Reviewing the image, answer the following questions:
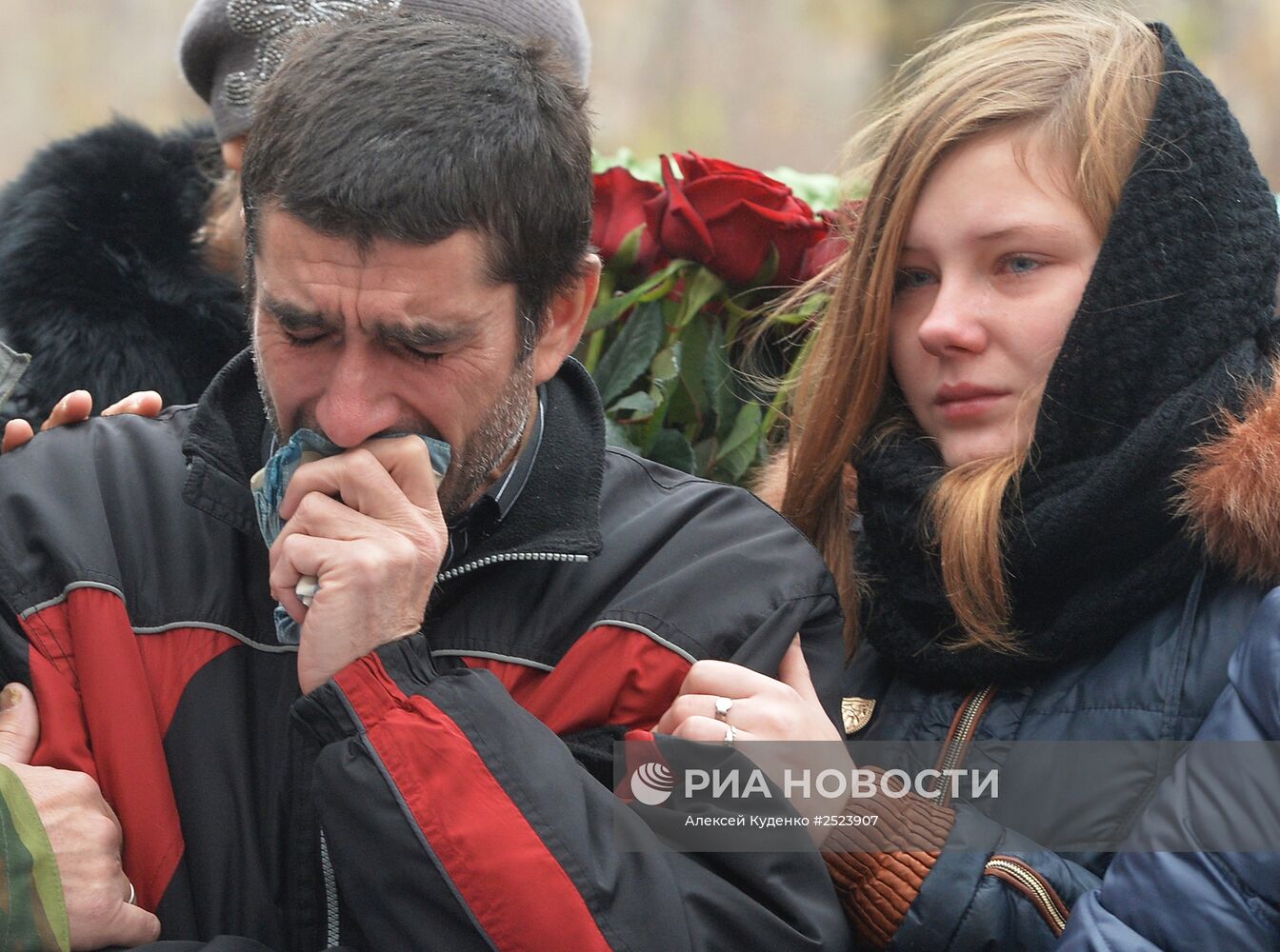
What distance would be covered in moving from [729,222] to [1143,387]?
958mm

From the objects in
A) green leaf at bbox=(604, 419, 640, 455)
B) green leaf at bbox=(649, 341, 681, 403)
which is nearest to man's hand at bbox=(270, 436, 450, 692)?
green leaf at bbox=(604, 419, 640, 455)

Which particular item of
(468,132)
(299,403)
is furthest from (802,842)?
(468,132)

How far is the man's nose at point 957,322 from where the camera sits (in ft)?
7.83

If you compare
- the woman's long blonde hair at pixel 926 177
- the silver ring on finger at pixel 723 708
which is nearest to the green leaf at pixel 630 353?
the woman's long blonde hair at pixel 926 177

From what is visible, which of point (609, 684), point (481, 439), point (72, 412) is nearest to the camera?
point (609, 684)

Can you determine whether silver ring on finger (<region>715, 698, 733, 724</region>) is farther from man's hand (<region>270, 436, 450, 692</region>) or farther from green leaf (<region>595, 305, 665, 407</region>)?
green leaf (<region>595, 305, 665, 407</region>)

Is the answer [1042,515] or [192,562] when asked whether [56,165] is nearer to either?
[192,562]

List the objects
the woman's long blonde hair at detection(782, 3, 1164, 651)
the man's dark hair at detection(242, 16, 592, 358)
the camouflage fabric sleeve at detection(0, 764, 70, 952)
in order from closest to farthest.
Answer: the camouflage fabric sleeve at detection(0, 764, 70, 952), the man's dark hair at detection(242, 16, 592, 358), the woman's long blonde hair at detection(782, 3, 1164, 651)

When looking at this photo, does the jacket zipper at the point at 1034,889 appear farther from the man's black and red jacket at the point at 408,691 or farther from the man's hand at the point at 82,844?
the man's hand at the point at 82,844

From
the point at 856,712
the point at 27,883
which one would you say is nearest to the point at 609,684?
the point at 856,712

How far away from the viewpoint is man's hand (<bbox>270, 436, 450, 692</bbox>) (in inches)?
73.0

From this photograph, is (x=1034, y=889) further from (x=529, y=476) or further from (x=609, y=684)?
(x=529, y=476)

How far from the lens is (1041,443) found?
2.34 metres

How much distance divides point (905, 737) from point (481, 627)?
2.39 ft
